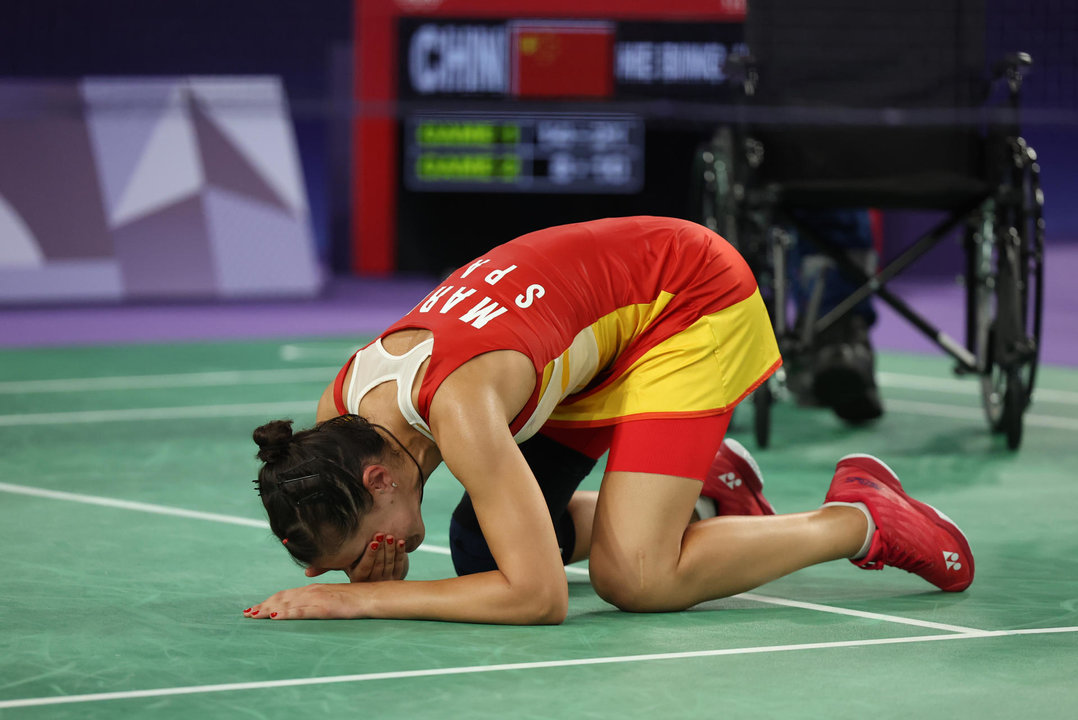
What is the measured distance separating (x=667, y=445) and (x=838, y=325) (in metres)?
2.81

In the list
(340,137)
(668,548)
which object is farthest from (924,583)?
(340,137)

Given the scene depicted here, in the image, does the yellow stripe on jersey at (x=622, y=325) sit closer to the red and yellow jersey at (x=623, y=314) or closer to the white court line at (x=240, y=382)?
the red and yellow jersey at (x=623, y=314)

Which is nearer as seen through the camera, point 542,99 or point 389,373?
point 389,373

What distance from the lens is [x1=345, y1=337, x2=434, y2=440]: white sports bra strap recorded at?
2748mm

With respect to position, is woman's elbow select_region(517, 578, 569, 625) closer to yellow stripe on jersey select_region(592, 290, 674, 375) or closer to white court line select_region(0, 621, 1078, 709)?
white court line select_region(0, 621, 1078, 709)

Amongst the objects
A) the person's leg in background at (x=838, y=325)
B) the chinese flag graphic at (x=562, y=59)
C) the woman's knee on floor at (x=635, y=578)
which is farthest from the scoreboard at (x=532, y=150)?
the woman's knee on floor at (x=635, y=578)

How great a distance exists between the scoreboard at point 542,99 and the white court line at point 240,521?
8207mm

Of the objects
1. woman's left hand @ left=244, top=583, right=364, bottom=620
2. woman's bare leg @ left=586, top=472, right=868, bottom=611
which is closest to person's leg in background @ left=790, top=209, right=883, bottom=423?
woman's bare leg @ left=586, top=472, right=868, bottom=611

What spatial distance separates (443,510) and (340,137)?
10.1m

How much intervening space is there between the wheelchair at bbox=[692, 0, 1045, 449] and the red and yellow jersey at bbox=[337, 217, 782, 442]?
180cm

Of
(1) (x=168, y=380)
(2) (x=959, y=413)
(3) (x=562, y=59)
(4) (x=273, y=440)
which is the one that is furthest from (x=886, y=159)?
(3) (x=562, y=59)

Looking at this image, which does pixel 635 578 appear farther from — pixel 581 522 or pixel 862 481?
pixel 862 481

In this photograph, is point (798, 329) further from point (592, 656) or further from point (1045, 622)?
point (592, 656)

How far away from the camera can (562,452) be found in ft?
10.8
